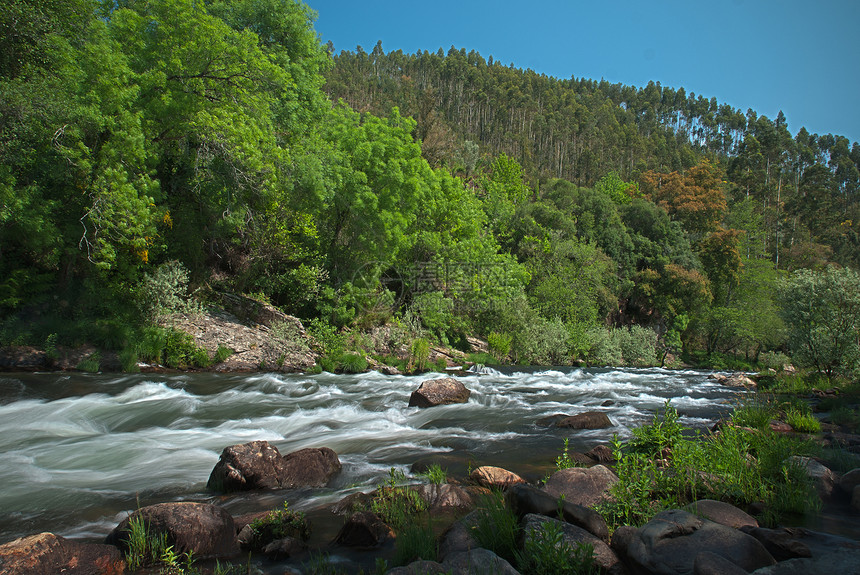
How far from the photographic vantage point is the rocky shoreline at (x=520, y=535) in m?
3.87

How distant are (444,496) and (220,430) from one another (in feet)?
22.3

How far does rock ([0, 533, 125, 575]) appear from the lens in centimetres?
396

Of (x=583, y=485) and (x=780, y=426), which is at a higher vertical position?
(x=583, y=485)

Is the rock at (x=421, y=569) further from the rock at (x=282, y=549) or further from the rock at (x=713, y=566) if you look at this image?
the rock at (x=713, y=566)

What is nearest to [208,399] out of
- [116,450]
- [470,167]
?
[116,450]

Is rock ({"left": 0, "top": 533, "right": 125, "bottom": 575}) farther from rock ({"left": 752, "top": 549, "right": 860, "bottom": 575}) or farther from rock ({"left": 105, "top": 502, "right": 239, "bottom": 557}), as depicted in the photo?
rock ({"left": 752, "top": 549, "right": 860, "bottom": 575})

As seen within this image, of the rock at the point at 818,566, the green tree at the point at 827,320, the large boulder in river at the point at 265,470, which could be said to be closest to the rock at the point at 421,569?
the rock at the point at 818,566

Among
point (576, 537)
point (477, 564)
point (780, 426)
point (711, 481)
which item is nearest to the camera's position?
point (477, 564)

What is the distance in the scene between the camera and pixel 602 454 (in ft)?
25.0

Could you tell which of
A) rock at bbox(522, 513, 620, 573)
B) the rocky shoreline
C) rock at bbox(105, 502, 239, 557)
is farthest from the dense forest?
rock at bbox(522, 513, 620, 573)

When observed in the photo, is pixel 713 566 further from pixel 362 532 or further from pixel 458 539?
pixel 362 532

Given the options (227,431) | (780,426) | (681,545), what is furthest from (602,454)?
(227,431)

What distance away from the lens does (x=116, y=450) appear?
8.93m

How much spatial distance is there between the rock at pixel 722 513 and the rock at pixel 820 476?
1829 mm
